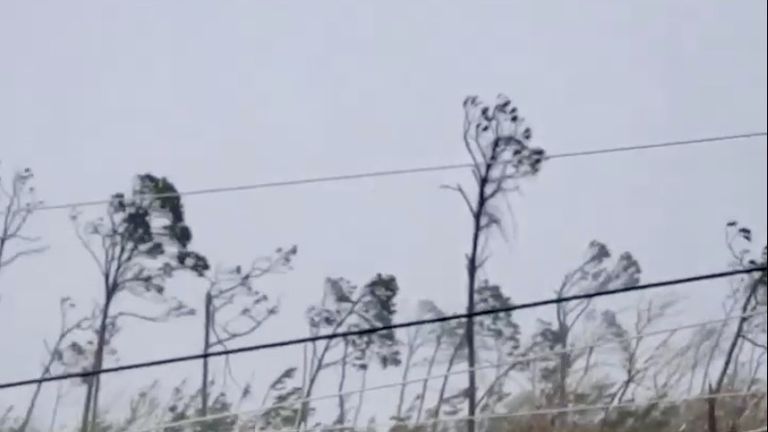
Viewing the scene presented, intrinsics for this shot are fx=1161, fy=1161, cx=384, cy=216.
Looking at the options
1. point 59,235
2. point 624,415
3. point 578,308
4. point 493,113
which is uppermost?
point 493,113

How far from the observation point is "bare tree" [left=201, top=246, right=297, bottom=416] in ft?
4.83

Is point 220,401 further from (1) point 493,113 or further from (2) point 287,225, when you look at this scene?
(1) point 493,113

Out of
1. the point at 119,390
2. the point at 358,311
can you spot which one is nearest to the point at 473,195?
the point at 358,311

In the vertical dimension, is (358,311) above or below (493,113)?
below

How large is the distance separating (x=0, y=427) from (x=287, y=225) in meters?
0.44

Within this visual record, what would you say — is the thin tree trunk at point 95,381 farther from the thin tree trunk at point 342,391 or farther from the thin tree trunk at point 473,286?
the thin tree trunk at point 473,286

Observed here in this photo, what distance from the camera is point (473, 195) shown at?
1.49 metres

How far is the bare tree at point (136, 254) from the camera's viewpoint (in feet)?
4.82

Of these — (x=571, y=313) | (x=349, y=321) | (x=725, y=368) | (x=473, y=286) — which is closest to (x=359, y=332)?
(x=349, y=321)

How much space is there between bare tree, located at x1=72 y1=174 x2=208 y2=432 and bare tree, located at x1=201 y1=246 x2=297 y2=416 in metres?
0.03

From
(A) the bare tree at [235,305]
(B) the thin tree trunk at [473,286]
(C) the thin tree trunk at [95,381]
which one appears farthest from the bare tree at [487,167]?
(C) the thin tree trunk at [95,381]

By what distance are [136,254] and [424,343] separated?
1.26 feet

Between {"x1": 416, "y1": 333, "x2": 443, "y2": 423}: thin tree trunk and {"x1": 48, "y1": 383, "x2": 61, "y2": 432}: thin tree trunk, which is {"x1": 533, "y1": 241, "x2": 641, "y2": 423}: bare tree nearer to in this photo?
{"x1": 416, "y1": 333, "x2": 443, "y2": 423}: thin tree trunk

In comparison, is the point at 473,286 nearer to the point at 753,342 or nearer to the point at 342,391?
the point at 342,391
